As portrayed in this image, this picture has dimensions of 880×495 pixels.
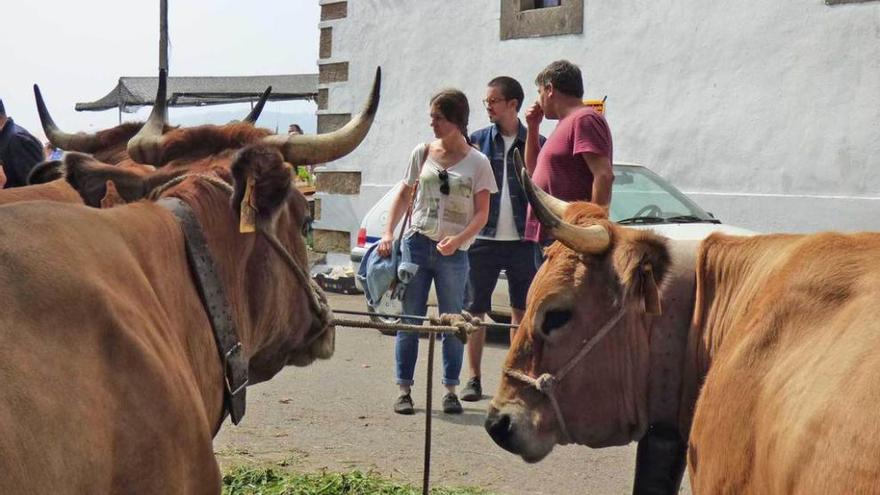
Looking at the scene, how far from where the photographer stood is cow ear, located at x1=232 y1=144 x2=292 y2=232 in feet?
11.8

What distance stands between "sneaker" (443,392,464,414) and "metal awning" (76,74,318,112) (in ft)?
79.7

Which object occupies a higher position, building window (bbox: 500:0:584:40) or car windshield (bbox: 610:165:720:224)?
building window (bbox: 500:0:584:40)

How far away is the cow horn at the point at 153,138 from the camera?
4.09m

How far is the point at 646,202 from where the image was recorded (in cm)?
983

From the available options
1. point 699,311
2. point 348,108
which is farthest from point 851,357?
point 348,108

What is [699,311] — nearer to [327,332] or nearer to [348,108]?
[327,332]

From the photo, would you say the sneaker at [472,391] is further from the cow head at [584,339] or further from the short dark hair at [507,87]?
the cow head at [584,339]

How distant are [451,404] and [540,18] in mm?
8087

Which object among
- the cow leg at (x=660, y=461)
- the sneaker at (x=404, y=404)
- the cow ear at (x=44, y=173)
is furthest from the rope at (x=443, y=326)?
the sneaker at (x=404, y=404)

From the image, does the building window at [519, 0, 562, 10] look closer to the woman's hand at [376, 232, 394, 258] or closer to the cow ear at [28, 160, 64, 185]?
the woman's hand at [376, 232, 394, 258]

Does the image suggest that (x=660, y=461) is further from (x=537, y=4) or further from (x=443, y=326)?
(x=537, y=4)

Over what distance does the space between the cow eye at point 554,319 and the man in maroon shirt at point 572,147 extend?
71.7 inches

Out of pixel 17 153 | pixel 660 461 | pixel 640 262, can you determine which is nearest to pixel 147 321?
pixel 640 262

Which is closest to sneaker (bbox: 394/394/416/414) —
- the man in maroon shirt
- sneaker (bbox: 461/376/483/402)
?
sneaker (bbox: 461/376/483/402)
